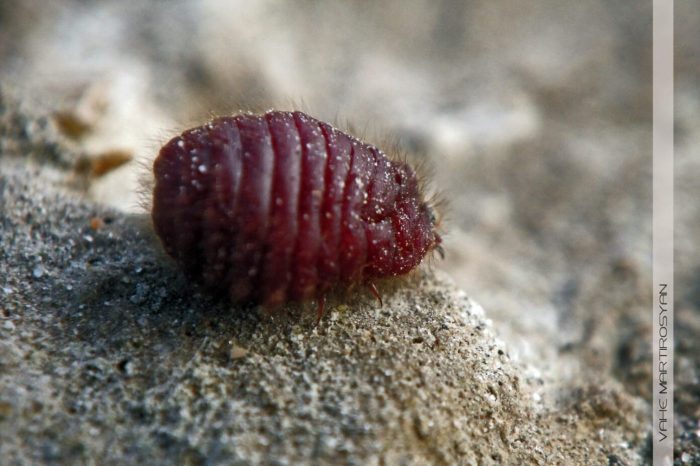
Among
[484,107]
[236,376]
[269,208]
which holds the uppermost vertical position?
[484,107]

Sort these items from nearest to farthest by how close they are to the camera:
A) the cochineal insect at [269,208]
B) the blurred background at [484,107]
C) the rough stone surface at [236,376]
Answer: the rough stone surface at [236,376] < the cochineal insect at [269,208] < the blurred background at [484,107]

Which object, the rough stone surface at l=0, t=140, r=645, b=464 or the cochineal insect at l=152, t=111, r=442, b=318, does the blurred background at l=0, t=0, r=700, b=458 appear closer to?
the rough stone surface at l=0, t=140, r=645, b=464

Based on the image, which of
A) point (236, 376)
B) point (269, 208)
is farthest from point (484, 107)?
point (236, 376)

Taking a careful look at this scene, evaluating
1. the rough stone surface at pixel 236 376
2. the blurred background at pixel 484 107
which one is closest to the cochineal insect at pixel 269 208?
the rough stone surface at pixel 236 376

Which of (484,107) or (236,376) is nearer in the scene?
(236,376)

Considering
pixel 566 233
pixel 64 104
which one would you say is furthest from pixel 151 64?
pixel 566 233

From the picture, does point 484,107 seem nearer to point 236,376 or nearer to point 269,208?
point 269,208

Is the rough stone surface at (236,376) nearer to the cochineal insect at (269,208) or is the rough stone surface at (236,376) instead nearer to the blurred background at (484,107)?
the cochineal insect at (269,208)

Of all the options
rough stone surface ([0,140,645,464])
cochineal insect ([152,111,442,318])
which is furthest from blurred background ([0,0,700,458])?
cochineal insect ([152,111,442,318])
